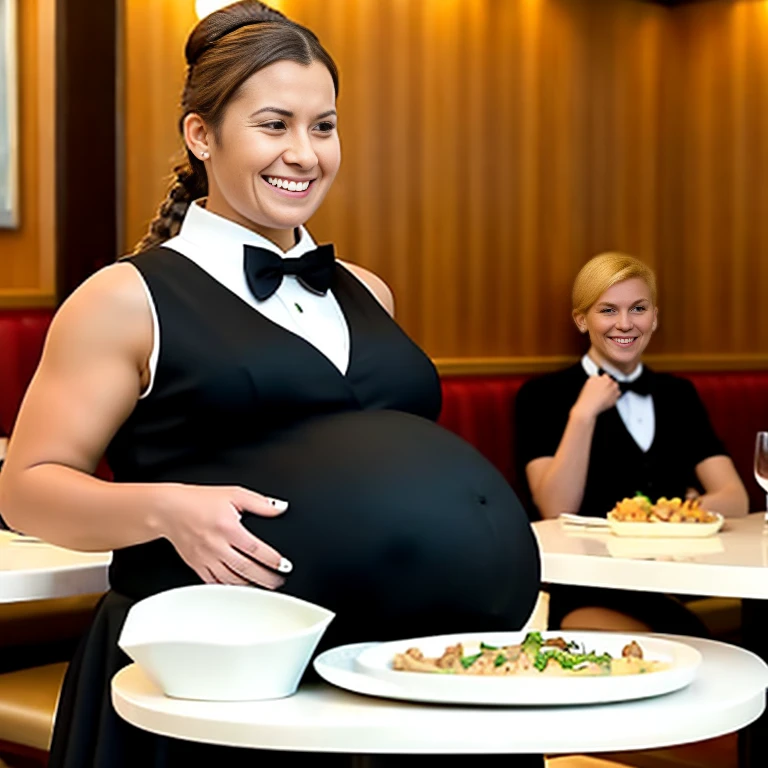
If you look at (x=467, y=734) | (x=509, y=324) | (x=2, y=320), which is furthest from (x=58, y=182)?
(x=467, y=734)

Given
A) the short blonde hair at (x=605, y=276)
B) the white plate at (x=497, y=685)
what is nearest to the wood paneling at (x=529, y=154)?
the short blonde hair at (x=605, y=276)

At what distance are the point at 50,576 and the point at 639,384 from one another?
88.2 inches

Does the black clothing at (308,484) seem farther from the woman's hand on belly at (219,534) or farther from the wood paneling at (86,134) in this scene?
the wood paneling at (86,134)

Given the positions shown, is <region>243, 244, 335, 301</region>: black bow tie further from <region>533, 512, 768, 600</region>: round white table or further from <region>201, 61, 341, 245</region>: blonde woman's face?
<region>533, 512, 768, 600</region>: round white table

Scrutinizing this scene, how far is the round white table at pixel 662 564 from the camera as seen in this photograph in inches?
101

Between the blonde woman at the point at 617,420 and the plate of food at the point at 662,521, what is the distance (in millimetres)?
826

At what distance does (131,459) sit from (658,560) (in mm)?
1110

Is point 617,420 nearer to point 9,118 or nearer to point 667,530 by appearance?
point 667,530

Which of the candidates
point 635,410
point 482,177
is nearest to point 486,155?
point 482,177

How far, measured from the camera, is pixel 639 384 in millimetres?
4211

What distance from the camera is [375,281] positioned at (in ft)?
7.60

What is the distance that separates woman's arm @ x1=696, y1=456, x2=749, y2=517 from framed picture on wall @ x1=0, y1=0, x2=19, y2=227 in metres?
2.12

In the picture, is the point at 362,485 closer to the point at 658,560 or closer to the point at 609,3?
the point at 658,560

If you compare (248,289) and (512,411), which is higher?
(248,289)
